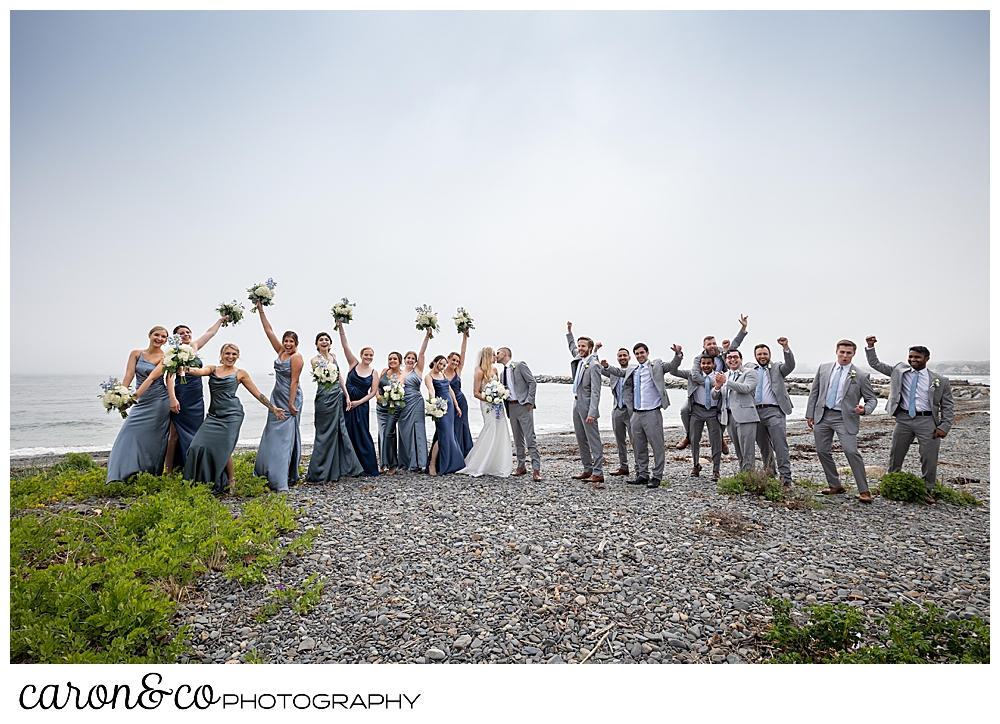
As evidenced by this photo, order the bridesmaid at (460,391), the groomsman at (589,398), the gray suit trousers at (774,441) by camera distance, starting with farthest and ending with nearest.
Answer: the bridesmaid at (460,391), the groomsman at (589,398), the gray suit trousers at (774,441)

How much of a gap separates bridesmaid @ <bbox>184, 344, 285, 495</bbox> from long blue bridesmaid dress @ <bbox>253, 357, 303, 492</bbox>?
529mm

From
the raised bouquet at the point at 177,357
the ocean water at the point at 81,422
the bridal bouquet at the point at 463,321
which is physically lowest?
the ocean water at the point at 81,422

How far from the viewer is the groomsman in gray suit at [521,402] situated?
28.4 ft

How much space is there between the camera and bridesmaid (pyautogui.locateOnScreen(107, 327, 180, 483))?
22.4ft

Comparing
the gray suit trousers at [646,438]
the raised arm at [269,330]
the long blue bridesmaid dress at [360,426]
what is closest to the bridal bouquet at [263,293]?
the raised arm at [269,330]

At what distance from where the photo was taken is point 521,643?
11.7 ft

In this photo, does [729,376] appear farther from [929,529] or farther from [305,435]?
[305,435]

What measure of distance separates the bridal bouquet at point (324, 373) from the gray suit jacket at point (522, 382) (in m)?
2.85

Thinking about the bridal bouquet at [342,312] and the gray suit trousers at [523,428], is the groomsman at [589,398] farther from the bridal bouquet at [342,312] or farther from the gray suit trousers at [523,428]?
the bridal bouquet at [342,312]

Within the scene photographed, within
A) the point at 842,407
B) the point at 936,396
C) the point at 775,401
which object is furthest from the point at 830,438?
the point at 936,396

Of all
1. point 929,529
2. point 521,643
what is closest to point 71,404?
point 521,643

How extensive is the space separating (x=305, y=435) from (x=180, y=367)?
15207mm

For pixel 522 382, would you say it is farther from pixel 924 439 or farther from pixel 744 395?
pixel 924 439
